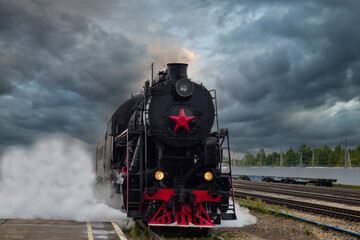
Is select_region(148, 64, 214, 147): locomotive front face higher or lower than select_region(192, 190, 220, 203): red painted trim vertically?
higher

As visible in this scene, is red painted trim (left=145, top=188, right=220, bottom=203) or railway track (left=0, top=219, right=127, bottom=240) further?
red painted trim (left=145, top=188, right=220, bottom=203)

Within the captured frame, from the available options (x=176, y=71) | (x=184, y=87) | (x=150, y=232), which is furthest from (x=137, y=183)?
(x=176, y=71)

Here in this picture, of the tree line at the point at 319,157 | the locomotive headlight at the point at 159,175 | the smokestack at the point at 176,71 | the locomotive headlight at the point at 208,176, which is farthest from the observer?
the tree line at the point at 319,157

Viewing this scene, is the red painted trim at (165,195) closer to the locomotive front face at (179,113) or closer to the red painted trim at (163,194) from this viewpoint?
the red painted trim at (163,194)

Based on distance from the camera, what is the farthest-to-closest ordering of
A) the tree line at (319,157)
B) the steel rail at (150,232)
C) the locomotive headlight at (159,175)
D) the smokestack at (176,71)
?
1. the tree line at (319,157)
2. the smokestack at (176,71)
3. the locomotive headlight at (159,175)
4. the steel rail at (150,232)

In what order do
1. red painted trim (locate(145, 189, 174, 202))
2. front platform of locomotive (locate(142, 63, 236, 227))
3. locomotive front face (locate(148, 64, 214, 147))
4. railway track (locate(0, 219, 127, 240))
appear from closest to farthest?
railway track (locate(0, 219, 127, 240)) → red painted trim (locate(145, 189, 174, 202)) → front platform of locomotive (locate(142, 63, 236, 227)) → locomotive front face (locate(148, 64, 214, 147))

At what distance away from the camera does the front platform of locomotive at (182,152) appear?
30.1 ft

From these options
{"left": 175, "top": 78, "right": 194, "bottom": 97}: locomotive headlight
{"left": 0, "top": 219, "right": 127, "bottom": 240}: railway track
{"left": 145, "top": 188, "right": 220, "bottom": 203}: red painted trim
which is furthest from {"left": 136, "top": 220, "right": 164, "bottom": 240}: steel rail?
{"left": 175, "top": 78, "right": 194, "bottom": 97}: locomotive headlight

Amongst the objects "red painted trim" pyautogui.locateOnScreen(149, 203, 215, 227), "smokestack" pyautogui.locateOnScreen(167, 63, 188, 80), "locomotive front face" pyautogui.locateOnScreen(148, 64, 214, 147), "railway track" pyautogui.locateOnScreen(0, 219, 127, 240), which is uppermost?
"smokestack" pyautogui.locateOnScreen(167, 63, 188, 80)

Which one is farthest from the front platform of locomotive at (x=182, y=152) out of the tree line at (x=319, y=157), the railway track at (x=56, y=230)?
the tree line at (x=319, y=157)

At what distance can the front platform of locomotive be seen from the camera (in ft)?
30.1

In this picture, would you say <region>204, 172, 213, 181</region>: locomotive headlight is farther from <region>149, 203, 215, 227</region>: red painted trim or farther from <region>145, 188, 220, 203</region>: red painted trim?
<region>149, 203, 215, 227</region>: red painted trim

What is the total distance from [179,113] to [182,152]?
1147mm

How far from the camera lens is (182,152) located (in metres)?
10.4
